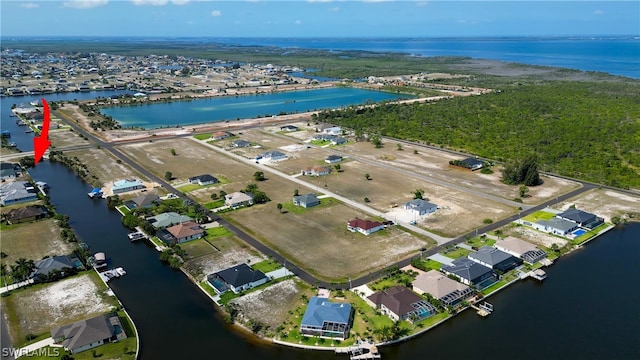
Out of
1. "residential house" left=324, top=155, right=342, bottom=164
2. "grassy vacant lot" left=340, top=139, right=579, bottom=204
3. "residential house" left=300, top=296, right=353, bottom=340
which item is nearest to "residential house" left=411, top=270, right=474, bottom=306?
"residential house" left=300, top=296, right=353, bottom=340

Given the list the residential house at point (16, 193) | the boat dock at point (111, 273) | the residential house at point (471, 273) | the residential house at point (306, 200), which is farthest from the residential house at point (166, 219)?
the residential house at point (471, 273)

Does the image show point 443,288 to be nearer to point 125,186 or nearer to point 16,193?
point 125,186

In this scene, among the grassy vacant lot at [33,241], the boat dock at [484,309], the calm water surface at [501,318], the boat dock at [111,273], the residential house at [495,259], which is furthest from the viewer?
the grassy vacant lot at [33,241]

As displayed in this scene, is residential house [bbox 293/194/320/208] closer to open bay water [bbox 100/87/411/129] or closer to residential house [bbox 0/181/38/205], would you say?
residential house [bbox 0/181/38/205]

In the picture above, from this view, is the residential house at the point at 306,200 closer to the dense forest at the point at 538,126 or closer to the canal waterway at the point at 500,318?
the canal waterway at the point at 500,318

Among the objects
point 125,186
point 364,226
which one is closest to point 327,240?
point 364,226

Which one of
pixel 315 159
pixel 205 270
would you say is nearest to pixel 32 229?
pixel 205 270
